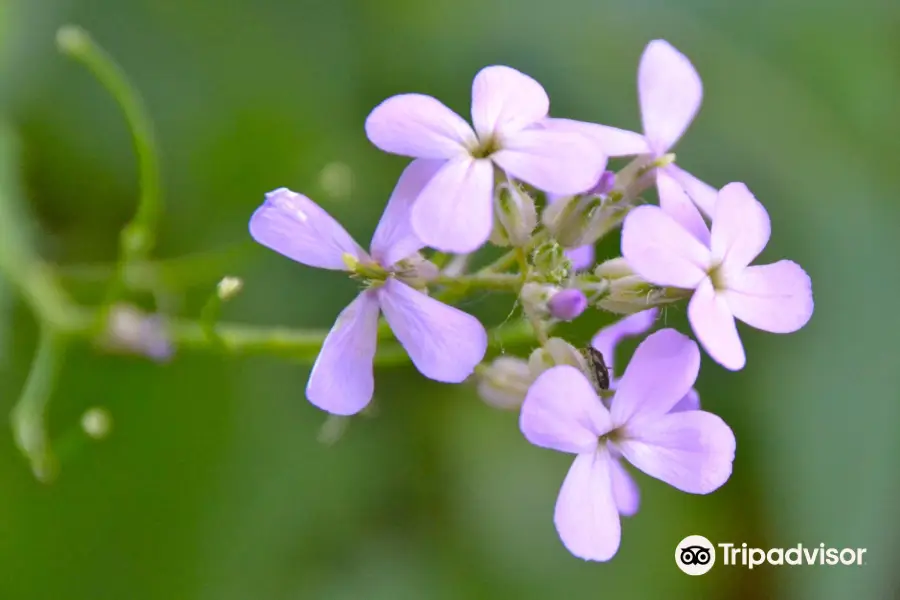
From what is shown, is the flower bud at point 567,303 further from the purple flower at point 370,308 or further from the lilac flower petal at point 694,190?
the lilac flower petal at point 694,190

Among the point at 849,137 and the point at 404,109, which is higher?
the point at 849,137

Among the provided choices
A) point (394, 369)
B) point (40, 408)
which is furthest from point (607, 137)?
point (394, 369)

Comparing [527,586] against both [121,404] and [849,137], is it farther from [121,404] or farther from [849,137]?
[849,137]

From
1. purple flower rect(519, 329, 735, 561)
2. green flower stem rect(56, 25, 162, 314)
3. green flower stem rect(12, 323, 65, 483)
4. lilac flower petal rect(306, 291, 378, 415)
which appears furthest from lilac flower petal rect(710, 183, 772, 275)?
green flower stem rect(12, 323, 65, 483)

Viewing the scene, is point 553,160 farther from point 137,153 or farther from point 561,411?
point 137,153

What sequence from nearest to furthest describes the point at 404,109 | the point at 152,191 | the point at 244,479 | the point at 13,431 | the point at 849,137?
the point at 404,109
the point at 152,191
the point at 13,431
the point at 244,479
the point at 849,137

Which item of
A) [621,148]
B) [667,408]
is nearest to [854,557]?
[667,408]

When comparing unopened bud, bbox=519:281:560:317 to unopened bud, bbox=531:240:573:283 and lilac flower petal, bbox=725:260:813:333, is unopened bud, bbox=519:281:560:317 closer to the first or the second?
unopened bud, bbox=531:240:573:283
